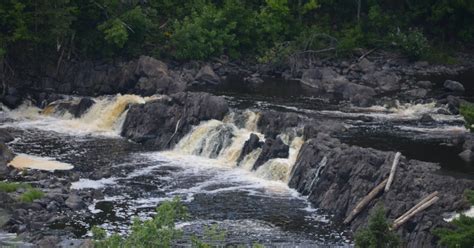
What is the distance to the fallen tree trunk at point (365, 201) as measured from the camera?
4888 centimetres

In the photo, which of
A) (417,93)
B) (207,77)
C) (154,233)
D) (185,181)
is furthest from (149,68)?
(154,233)

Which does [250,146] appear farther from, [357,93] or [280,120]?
[357,93]

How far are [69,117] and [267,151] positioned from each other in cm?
1900

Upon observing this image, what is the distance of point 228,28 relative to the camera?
282ft

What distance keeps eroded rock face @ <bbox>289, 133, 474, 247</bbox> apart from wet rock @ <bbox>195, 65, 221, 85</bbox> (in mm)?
22044

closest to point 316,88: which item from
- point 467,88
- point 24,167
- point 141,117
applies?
point 467,88

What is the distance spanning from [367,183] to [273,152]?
889 cm

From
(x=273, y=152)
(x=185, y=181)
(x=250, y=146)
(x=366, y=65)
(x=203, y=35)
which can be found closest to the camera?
(x=185, y=181)

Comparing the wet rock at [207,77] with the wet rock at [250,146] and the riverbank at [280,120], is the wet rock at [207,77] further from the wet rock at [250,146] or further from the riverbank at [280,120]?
the wet rock at [250,146]

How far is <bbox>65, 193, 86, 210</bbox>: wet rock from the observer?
50.4 meters

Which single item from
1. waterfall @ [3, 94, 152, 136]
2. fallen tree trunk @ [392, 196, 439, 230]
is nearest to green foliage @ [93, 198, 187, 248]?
fallen tree trunk @ [392, 196, 439, 230]

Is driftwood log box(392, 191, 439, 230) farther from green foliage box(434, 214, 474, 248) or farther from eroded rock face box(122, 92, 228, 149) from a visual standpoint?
eroded rock face box(122, 92, 228, 149)

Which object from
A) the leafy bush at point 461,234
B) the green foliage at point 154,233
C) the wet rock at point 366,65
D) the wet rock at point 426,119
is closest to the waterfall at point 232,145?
the wet rock at point 426,119

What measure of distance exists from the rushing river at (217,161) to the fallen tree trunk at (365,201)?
102 cm
